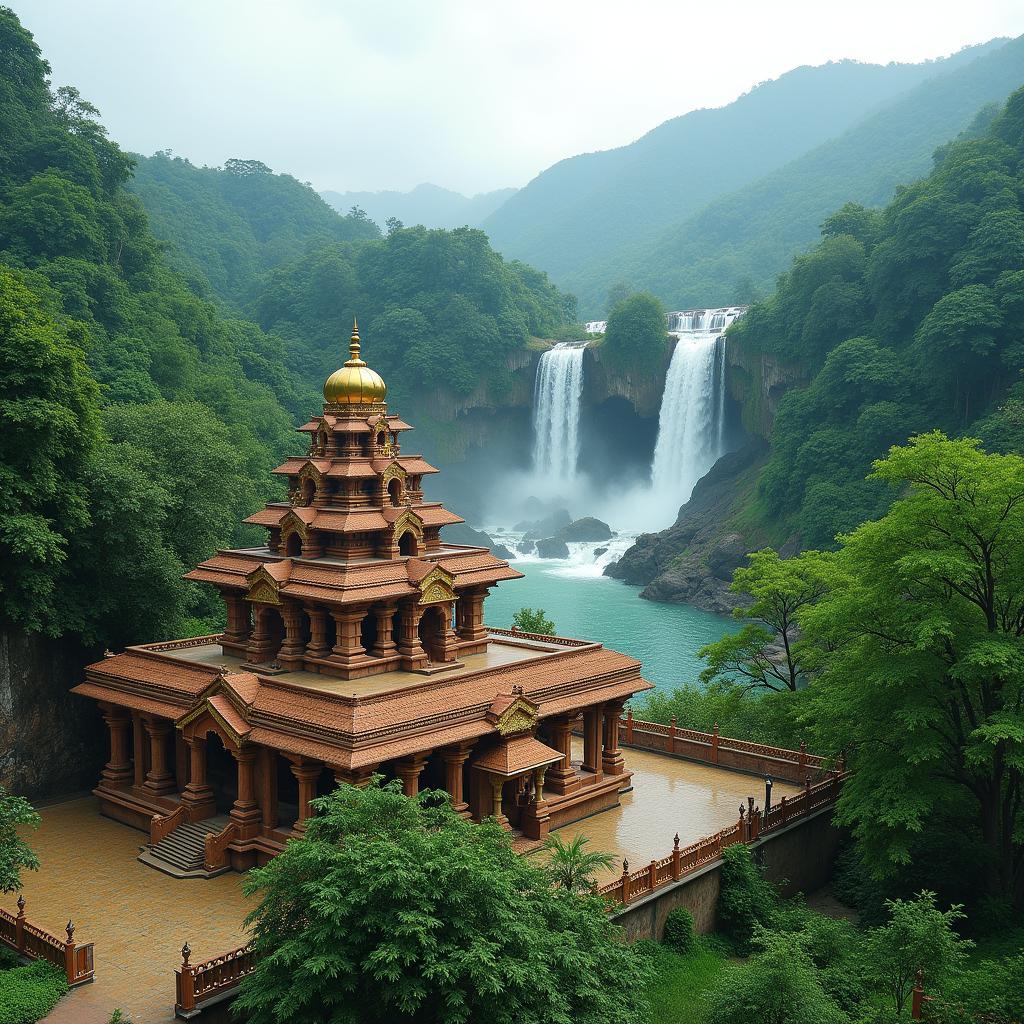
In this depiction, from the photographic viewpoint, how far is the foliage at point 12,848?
16.0m

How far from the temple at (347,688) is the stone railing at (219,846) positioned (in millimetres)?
39

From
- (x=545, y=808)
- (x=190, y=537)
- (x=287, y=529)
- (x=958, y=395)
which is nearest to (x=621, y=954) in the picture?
(x=545, y=808)

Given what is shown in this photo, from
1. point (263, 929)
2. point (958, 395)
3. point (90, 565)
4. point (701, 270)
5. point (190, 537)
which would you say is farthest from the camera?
point (701, 270)

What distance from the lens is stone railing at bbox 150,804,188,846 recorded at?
2061 cm

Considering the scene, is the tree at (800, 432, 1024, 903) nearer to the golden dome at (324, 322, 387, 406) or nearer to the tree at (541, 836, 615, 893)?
the tree at (541, 836, 615, 893)

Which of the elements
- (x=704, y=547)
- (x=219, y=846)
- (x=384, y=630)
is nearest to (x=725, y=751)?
(x=384, y=630)

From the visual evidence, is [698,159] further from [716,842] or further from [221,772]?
[716,842]

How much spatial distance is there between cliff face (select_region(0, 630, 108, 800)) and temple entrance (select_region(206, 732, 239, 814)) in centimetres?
384

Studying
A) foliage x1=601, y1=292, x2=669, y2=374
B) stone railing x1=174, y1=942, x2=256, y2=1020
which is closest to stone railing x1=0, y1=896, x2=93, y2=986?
stone railing x1=174, y1=942, x2=256, y2=1020

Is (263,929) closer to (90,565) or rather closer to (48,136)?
(90,565)

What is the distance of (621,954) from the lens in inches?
574

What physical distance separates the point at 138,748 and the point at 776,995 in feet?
47.2

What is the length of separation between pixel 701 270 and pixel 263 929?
105201 mm

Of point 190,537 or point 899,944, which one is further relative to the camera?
point 190,537
